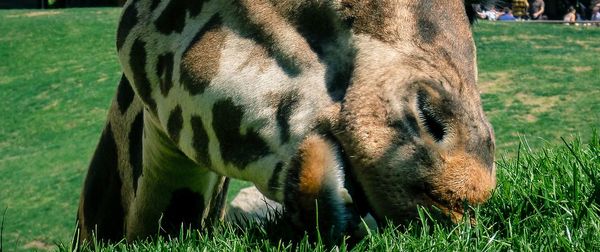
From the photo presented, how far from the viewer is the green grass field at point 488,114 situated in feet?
6.56

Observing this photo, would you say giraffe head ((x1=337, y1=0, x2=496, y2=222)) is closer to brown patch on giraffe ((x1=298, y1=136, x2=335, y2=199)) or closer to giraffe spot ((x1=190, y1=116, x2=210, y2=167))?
brown patch on giraffe ((x1=298, y1=136, x2=335, y2=199))

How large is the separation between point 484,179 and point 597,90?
28.1ft

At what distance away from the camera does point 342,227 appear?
1921mm

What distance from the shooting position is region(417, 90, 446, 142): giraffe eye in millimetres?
1793

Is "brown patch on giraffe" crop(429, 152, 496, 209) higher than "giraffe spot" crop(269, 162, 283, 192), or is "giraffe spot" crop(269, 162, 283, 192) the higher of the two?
"brown patch on giraffe" crop(429, 152, 496, 209)

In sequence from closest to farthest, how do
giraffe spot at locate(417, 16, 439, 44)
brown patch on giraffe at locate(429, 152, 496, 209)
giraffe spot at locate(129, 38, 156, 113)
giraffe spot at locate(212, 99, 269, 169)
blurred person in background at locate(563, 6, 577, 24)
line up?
brown patch on giraffe at locate(429, 152, 496, 209), giraffe spot at locate(417, 16, 439, 44), giraffe spot at locate(212, 99, 269, 169), giraffe spot at locate(129, 38, 156, 113), blurred person in background at locate(563, 6, 577, 24)

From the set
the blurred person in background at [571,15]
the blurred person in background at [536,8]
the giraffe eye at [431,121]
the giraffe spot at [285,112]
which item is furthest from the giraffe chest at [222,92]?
the blurred person in background at [536,8]

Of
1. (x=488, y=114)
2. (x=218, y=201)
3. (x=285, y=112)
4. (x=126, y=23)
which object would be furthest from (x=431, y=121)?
(x=488, y=114)

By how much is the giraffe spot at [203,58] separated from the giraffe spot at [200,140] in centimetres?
8

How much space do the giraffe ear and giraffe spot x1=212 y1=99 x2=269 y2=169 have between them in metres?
0.17

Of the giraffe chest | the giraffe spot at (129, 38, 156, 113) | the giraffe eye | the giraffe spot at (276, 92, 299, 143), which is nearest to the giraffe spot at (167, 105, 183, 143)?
the giraffe chest

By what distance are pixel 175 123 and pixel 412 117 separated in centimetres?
88

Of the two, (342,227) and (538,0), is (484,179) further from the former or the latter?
(538,0)

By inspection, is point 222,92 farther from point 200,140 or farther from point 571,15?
point 571,15
